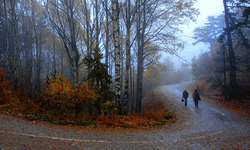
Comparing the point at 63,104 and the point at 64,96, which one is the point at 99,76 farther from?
the point at 63,104

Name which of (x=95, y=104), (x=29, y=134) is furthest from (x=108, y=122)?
(x=29, y=134)

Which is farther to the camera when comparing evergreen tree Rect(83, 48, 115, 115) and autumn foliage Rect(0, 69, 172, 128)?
evergreen tree Rect(83, 48, 115, 115)

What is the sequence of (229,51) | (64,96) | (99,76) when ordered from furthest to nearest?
1. (229,51)
2. (99,76)
3. (64,96)

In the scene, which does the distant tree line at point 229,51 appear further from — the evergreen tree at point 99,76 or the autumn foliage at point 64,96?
the autumn foliage at point 64,96

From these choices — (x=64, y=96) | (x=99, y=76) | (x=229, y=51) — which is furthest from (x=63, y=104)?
(x=229, y=51)

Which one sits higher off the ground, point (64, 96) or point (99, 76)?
point (99, 76)

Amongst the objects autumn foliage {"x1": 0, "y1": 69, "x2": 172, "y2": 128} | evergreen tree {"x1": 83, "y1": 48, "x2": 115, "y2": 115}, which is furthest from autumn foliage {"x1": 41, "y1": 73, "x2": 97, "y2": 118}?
evergreen tree {"x1": 83, "y1": 48, "x2": 115, "y2": 115}

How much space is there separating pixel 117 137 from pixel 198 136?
3664 millimetres

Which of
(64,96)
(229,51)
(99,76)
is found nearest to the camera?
(64,96)

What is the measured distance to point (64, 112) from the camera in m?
8.68

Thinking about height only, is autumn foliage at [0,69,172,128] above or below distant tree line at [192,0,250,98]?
below

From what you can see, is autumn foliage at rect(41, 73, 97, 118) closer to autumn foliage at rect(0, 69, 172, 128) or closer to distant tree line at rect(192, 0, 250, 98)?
autumn foliage at rect(0, 69, 172, 128)

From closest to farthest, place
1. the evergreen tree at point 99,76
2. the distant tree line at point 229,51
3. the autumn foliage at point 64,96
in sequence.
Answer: the autumn foliage at point 64,96 → the evergreen tree at point 99,76 → the distant tree line at point 229,51

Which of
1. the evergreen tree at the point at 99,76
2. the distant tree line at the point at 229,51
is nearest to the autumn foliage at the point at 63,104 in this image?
the evergreen tree at the point at 99,76
